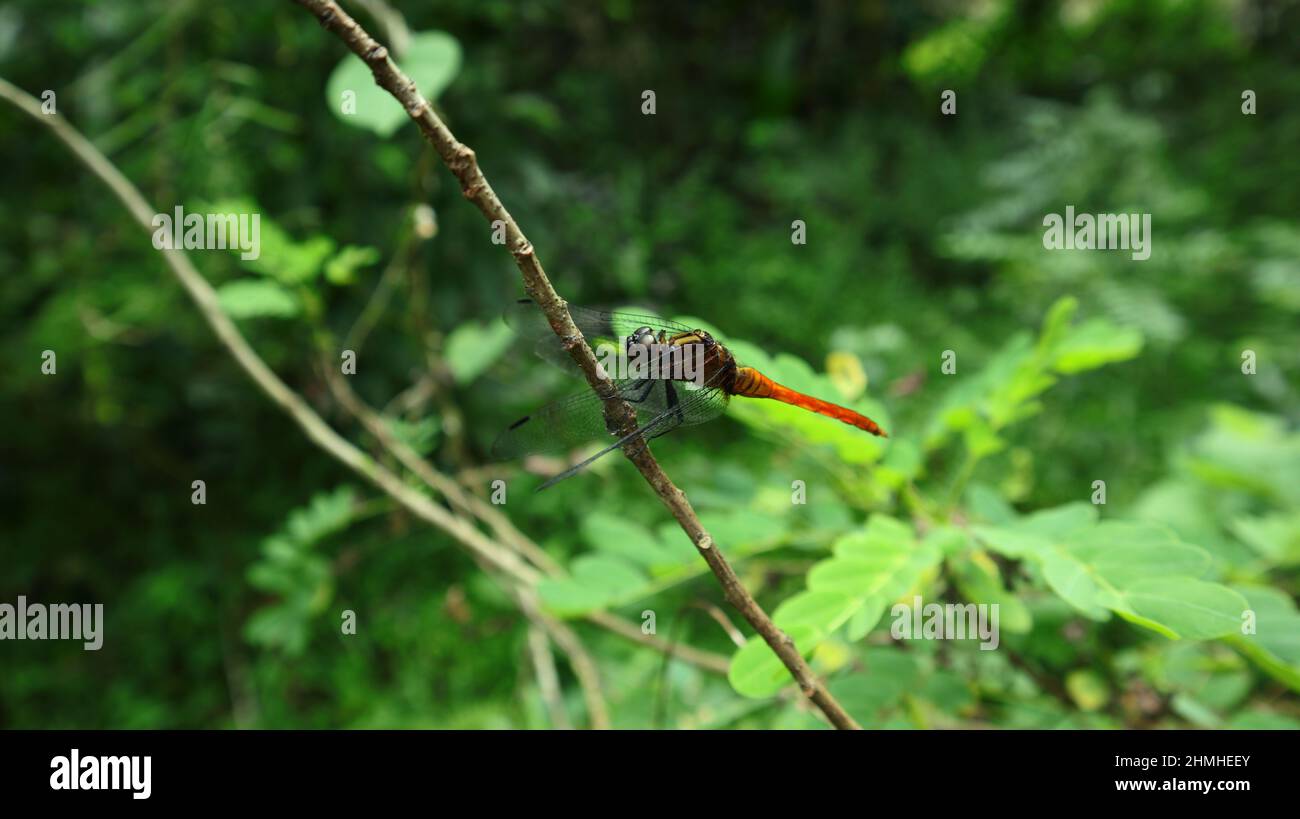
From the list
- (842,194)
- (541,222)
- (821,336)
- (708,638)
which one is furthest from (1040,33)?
(708,638)

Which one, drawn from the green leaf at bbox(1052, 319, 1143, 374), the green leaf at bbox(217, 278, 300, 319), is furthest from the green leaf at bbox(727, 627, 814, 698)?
the green leaf at bbox(217, 278, 300, 319)

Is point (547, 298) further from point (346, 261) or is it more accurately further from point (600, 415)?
point (346, 261)

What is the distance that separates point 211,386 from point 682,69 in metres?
2.86

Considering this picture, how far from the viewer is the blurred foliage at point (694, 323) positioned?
994 millimetres

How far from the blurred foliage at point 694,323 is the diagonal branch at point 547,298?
0.08 m

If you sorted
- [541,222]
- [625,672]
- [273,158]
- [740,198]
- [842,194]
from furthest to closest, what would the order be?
[740,198], [842,194], [541,222], [273,158], [625,672]

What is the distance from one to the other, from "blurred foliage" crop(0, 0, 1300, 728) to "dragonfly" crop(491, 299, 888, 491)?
8 centimetres

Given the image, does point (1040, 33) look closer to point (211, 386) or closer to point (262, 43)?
point (262, 43)

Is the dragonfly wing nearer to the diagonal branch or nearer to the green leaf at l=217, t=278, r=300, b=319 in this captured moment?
the diagonal branch

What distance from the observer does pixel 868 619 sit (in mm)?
712

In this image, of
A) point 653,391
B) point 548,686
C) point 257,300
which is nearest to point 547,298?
point 653,391

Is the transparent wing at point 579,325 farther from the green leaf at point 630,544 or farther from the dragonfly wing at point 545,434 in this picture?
the green leaf at point 630,544

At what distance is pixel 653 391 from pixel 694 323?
12 centimetres

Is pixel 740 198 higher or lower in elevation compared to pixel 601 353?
higher
